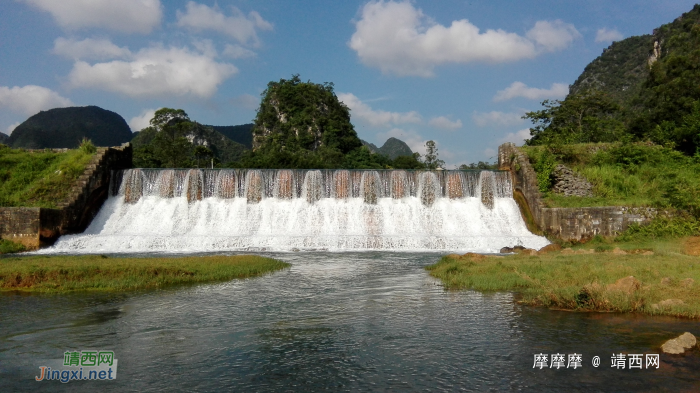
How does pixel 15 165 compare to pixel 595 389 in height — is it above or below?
above

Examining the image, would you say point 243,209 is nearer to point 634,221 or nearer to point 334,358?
point 634,221

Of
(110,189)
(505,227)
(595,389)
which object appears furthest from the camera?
(110,189)

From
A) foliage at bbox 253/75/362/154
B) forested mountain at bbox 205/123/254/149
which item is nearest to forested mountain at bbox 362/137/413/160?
forested mountain at bbox 205/123/254/149

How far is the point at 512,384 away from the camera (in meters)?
5.55

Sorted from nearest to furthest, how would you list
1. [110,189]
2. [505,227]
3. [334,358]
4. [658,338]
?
[334,358]
[658,338]
[505,227]
[110,189]

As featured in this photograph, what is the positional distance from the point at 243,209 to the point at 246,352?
18.5 metres

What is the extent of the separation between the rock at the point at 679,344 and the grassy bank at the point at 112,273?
9.32 meters

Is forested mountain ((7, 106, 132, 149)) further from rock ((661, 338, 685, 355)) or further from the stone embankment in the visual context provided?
rock ((661, 338, 685, 355))

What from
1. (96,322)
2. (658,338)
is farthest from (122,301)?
(658,338)

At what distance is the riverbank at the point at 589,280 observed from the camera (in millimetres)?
8531

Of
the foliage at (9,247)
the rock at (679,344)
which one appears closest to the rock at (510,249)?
the rock at (679,344)
